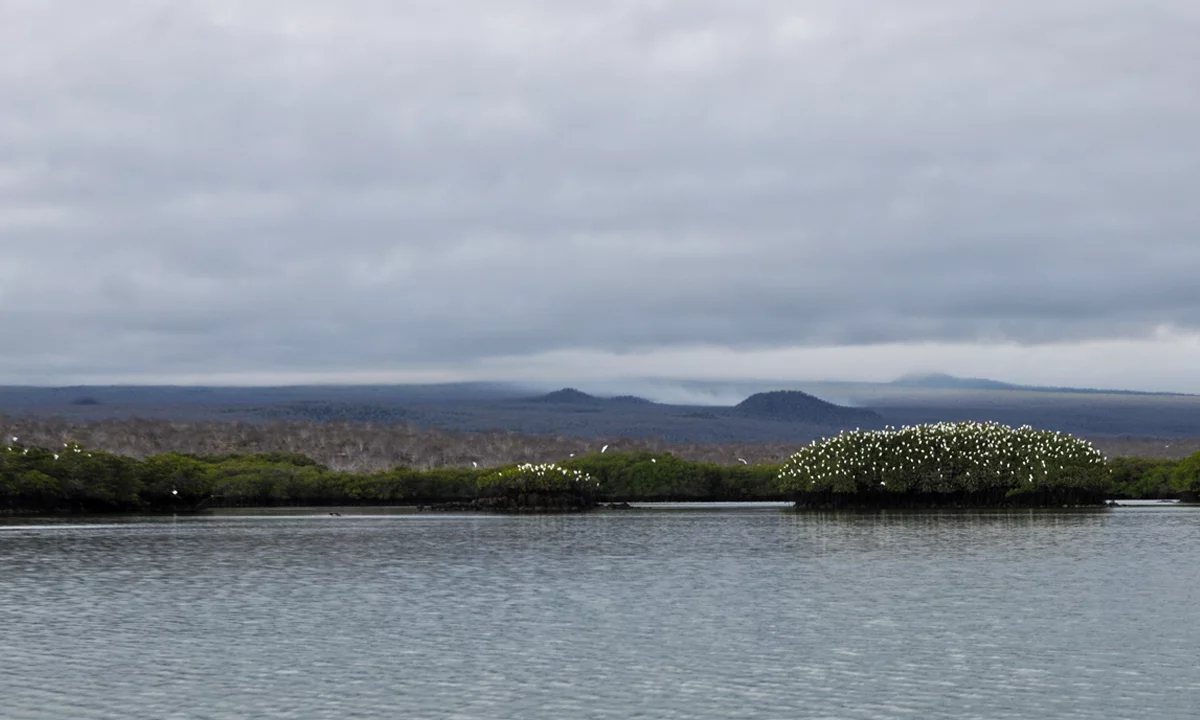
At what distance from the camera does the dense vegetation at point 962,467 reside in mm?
162875

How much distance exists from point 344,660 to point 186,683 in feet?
18.9

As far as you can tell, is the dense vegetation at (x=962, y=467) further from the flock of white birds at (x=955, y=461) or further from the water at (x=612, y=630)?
the water at (x=612, y=630)

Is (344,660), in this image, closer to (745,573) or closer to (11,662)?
(11,662)

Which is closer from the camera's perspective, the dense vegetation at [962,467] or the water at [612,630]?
the water at [612,630]

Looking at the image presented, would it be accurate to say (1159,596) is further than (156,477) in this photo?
No

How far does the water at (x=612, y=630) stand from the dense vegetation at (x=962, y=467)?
59.1 m

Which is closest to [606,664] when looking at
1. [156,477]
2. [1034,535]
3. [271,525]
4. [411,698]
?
[411,698]

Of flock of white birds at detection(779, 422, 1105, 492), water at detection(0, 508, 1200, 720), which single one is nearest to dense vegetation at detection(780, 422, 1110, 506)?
flock of white birds at detection(779, 422, 1105, 492)

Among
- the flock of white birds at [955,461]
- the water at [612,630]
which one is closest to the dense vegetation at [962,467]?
the flock of white birds at [955,461]

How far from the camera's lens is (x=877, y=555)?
89.2m

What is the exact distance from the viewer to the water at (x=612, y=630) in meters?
39.1

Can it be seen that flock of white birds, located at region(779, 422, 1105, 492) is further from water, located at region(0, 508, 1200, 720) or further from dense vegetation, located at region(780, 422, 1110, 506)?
water, located at region(0, 508, 1200, 720)

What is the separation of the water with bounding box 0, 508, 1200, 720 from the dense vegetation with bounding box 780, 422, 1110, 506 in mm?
59095

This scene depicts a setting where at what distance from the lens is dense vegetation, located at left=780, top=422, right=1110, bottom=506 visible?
Result: 534 ft
